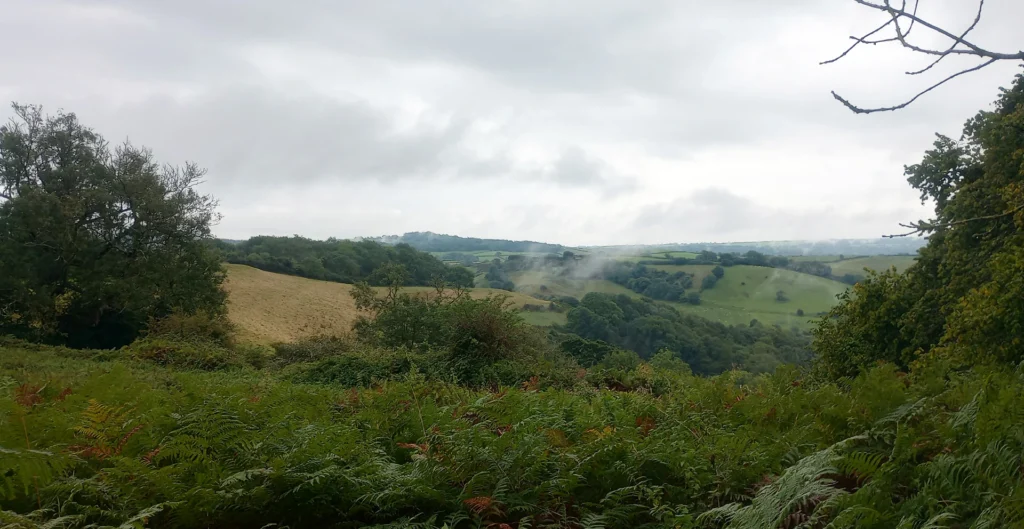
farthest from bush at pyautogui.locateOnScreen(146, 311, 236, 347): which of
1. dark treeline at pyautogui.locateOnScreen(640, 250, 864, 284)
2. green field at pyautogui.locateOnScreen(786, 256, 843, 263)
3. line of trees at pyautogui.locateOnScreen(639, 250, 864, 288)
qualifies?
green field at pyautogui.locateOnScreen(786, 256, 843, 263)

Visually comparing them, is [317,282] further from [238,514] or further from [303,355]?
[238,514]

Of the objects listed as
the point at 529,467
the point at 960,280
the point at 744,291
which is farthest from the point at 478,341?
the point at 744,291

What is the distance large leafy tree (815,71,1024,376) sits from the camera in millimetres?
9719

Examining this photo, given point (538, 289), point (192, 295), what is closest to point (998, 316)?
point (192, 295)

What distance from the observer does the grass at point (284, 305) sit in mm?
35031

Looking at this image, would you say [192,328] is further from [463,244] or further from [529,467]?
[463,244]

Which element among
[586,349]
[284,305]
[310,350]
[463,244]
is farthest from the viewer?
[463,244]

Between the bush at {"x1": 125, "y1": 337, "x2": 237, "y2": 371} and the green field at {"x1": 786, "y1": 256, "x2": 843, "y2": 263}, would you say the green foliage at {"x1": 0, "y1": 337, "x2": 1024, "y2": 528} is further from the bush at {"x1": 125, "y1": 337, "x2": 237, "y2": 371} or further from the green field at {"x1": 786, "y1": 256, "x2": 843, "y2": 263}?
the green field at {"x1": 786, "y1": 256, "x2": 843, "y2": 263}

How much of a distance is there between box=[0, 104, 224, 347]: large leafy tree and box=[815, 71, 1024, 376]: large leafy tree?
2699cm

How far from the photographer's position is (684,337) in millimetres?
40281

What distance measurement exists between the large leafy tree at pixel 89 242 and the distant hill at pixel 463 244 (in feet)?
190

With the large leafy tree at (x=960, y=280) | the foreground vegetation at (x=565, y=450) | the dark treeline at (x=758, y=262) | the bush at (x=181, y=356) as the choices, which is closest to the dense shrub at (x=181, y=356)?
the bush at (x=181, y=356)

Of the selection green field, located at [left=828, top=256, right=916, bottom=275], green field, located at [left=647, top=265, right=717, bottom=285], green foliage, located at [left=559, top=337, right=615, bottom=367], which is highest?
green field, located at [left=828, top=256, right=916, bottom=275]

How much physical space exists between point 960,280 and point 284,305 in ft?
129
